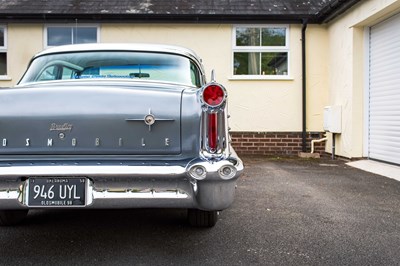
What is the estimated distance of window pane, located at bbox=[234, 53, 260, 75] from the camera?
10352 millimetres

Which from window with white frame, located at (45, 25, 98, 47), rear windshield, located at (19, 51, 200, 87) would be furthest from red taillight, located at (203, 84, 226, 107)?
window with white frame, located at (45, 25, 98, 47)

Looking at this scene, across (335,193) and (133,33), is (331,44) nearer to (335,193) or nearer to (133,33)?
(133,33)

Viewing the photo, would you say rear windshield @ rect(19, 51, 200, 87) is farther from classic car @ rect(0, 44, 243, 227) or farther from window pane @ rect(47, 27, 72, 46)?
window pane @ rect(47, 27, 72, 46)

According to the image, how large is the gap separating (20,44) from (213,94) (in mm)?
9170

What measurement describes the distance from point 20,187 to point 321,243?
2336 mm

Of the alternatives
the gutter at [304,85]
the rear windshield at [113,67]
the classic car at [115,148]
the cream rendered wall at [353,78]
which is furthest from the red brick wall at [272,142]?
the classic car at [115,148]

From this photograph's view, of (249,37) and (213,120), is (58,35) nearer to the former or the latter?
(249,37)

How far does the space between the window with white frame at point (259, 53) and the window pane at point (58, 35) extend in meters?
4.33

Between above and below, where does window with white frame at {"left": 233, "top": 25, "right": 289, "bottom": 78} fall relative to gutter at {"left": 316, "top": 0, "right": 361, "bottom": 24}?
below

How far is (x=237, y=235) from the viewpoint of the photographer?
3.54 meters

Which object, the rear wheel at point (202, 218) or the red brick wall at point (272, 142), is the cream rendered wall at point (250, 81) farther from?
the rear wheel at point (202, 218)

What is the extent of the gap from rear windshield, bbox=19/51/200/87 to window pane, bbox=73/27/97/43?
6.95 metres

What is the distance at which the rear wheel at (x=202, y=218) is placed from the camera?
141 inches

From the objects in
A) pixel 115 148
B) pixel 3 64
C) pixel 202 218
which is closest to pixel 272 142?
pixel 202 218
